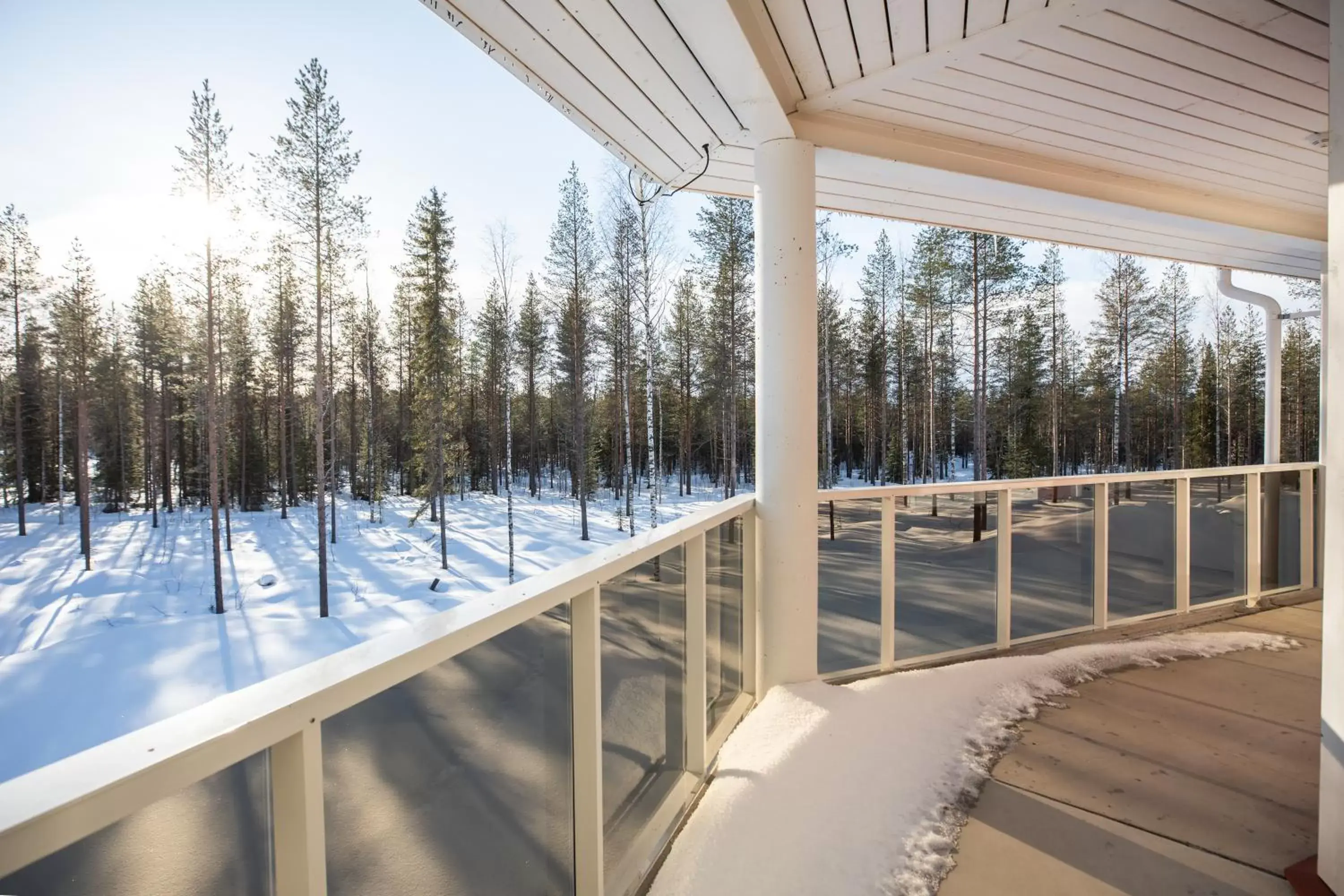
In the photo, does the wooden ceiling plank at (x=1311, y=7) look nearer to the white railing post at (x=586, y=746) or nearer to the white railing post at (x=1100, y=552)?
the white railing post at (x=1100, y=552)

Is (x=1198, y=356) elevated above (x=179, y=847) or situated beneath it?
elevated above

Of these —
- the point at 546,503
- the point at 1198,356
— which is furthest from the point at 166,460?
the point at 1198,356

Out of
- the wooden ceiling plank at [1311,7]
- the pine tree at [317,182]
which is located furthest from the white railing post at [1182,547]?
the pine tree at [317,182]

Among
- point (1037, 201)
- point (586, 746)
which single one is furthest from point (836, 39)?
point (586, 746)

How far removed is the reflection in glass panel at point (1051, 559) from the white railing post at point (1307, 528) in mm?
2291

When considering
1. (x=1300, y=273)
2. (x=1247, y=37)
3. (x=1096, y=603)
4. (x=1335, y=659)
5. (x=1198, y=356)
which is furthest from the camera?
(x=1198, y=356)

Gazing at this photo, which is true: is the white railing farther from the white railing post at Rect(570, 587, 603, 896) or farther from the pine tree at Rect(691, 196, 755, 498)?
the pine tree at Rect(691, 196, 755, 498)

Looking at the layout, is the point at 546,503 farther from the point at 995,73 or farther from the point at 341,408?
the point at 995,73

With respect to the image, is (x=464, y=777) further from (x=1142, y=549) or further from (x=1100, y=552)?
(x=1142, y=549)

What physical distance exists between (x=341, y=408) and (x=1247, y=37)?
27.3 metres

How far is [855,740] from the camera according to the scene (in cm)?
212

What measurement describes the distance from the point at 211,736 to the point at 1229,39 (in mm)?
3280

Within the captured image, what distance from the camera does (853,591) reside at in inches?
112

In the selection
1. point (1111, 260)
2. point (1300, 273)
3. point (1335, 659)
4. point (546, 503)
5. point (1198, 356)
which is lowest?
point (546, 503)
